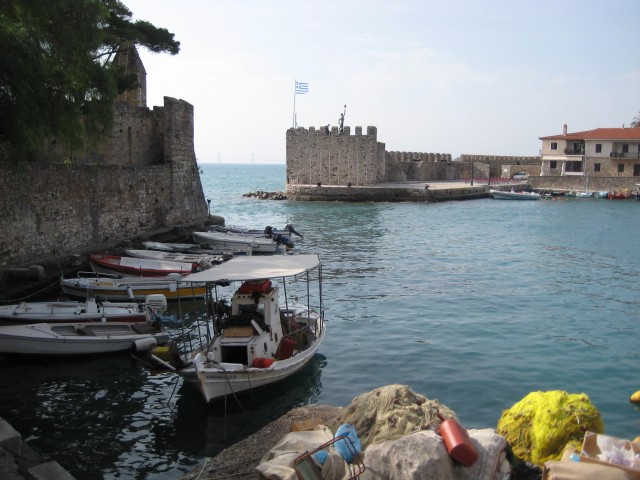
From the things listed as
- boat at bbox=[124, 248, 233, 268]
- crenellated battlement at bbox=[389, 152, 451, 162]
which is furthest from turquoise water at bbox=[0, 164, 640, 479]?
crenellated battlement at bbox=[389, 152, 451, 162]

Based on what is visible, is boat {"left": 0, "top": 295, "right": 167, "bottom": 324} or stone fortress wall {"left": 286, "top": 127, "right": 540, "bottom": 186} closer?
boat {"left": 0, "top": 295, "right": 167, "bottom": 324}

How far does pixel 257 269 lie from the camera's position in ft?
39.3

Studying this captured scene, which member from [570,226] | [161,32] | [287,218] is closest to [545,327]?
[161,32]

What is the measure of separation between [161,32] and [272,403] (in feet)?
71.1

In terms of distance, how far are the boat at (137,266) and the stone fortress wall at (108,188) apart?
1.21 metres

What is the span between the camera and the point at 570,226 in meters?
38.5

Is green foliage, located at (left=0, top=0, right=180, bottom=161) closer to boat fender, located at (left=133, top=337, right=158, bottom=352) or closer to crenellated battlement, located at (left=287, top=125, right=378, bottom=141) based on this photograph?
boat fender, located at (left=133, top=337, right=158, bottom=352)

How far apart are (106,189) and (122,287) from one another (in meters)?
6.31

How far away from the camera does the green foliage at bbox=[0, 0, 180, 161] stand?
12727mm

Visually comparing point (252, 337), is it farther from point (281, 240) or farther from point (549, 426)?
point (281, 240)

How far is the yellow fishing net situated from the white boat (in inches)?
296

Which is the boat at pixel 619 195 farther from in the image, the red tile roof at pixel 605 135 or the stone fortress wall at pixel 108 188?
the stone fortress wall at pixel 108 188

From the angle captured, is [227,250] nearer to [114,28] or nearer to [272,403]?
[114,28]

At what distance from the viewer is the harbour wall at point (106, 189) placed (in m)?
17.1
